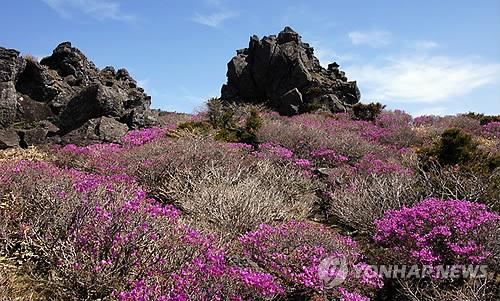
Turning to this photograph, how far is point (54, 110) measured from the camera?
18.0m

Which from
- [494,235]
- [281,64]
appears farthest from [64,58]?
[494,235]

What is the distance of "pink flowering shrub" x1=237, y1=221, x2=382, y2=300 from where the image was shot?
15.5ft

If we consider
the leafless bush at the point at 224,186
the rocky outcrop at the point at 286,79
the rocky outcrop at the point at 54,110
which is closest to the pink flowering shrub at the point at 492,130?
the rocky outcrop at the point at 286,79

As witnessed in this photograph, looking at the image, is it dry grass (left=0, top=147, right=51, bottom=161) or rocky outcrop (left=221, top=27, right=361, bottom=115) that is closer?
dry grass (left=0, top=147, right=51, bottom=161)

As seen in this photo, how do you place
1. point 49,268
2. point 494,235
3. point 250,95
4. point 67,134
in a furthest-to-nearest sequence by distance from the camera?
point 250,95 → point 67,134 → point 494,235 → point 49,268

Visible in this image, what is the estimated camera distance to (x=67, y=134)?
1484 cm

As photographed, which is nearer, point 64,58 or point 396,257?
point 396,257

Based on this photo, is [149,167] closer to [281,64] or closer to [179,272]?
[179,272]

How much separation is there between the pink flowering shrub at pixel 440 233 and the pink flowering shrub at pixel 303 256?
0.55 m

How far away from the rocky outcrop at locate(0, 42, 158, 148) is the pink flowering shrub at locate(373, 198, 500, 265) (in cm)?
1130

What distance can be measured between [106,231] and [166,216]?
90 cm

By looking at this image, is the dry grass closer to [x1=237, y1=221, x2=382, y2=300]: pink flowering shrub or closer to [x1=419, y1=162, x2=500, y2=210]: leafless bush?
[x1=237, y1=221, x2=382, y2=300]: pink flowering shrub

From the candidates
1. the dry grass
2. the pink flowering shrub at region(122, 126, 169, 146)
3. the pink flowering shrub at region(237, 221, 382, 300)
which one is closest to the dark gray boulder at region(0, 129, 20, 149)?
the dry grass

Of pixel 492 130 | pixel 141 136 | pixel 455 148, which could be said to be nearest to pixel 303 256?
pixel 455 148
